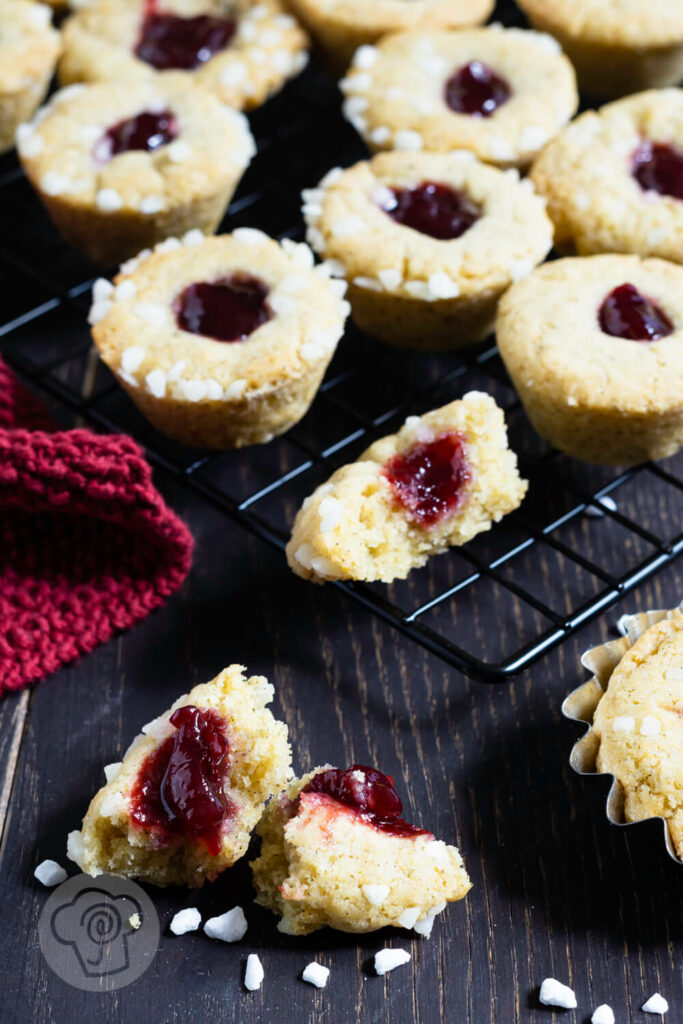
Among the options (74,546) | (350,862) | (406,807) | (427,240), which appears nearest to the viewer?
(350,862)

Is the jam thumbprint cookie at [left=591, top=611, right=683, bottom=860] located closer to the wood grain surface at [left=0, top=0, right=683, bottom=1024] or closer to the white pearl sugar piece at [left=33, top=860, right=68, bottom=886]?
the wood grain surface at [left=0, top=0, right=683, bottom=1024]

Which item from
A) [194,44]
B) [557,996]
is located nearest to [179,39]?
[194,44]

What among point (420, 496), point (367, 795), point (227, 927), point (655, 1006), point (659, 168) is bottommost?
point (655, 1006)

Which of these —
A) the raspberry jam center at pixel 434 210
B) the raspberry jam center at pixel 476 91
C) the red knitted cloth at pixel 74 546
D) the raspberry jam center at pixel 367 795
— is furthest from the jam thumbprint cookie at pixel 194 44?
the raspberry jam center at pixel 367 795

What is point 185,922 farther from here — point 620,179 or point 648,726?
point 620,179

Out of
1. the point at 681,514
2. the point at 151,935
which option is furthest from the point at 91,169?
the point at 151,935

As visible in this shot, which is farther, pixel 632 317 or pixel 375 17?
pixel 375 17

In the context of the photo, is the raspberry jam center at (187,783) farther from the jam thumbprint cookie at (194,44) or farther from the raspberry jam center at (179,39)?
the raspberry jam center at (179,39)
